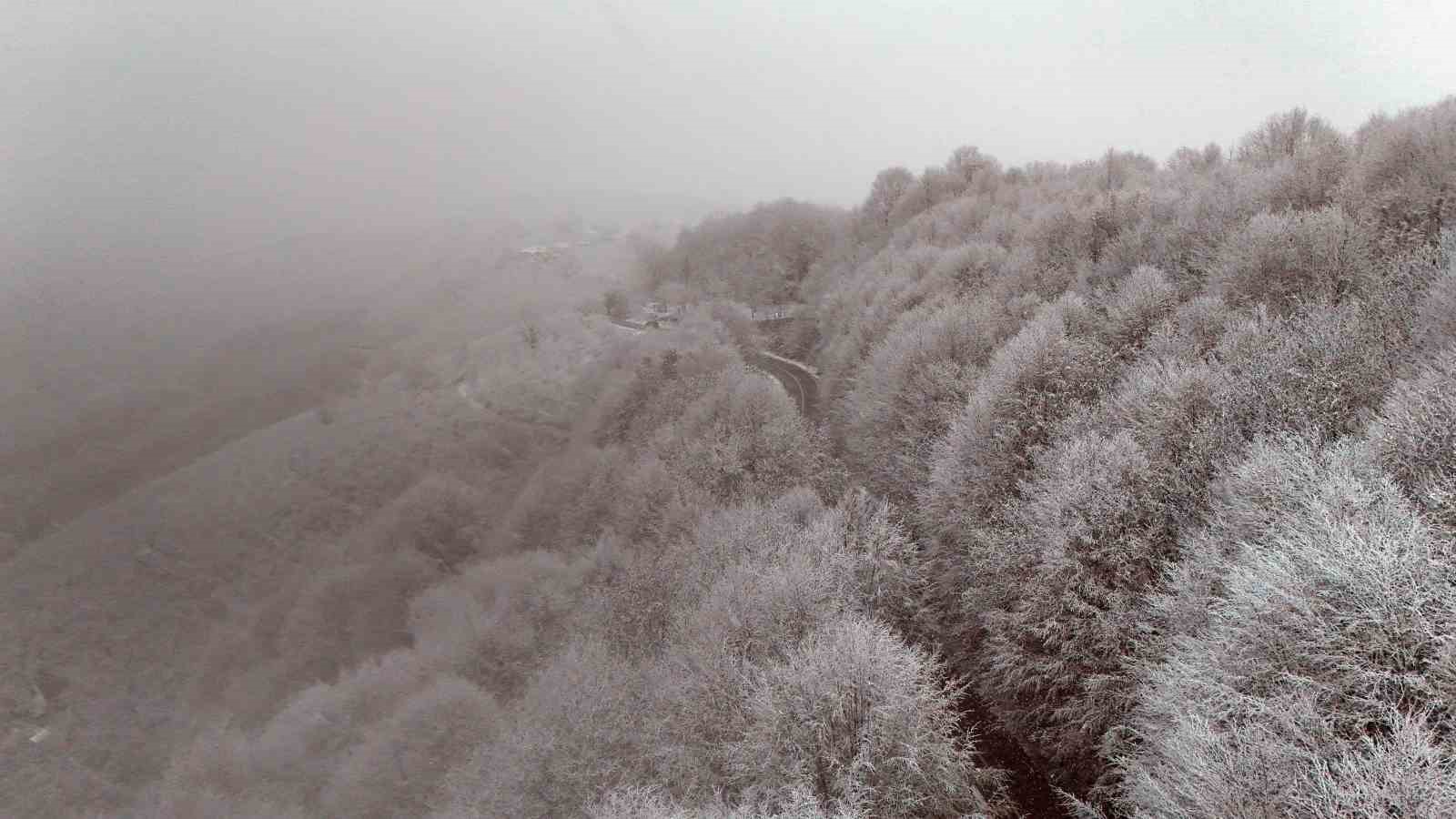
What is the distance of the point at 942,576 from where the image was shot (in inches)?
1189

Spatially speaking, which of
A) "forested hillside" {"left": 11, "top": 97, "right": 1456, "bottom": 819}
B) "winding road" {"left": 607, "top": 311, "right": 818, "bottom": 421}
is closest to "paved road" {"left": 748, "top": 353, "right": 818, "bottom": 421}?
"winding road" {"left": 607, "top": 311, "right": 818, "bottom": 421}

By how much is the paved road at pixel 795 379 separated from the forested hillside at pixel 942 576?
4.25m

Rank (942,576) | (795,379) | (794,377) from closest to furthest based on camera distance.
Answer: (942,576), (795,379), (794,377)

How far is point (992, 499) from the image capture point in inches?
1101

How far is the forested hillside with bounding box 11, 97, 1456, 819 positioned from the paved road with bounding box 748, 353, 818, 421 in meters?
4.25

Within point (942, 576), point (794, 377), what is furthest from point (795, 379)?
point (942, 576)

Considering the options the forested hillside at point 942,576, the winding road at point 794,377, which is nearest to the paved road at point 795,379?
the winding road at point 794,377

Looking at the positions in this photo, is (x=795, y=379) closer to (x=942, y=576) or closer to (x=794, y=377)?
(x=794, y=377)

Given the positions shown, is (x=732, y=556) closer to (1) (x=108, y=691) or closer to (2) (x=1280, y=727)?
(2) (x=1280, y=727)

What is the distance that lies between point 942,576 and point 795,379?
3879cm

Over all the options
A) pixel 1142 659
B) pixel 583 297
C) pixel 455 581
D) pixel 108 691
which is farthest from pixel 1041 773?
pixel 583 297

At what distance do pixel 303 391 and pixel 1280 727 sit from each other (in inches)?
4668

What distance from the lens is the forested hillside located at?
14.2m

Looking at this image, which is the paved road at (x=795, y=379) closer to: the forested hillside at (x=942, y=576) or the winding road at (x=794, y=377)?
the winding road at (x=794, y=377)
